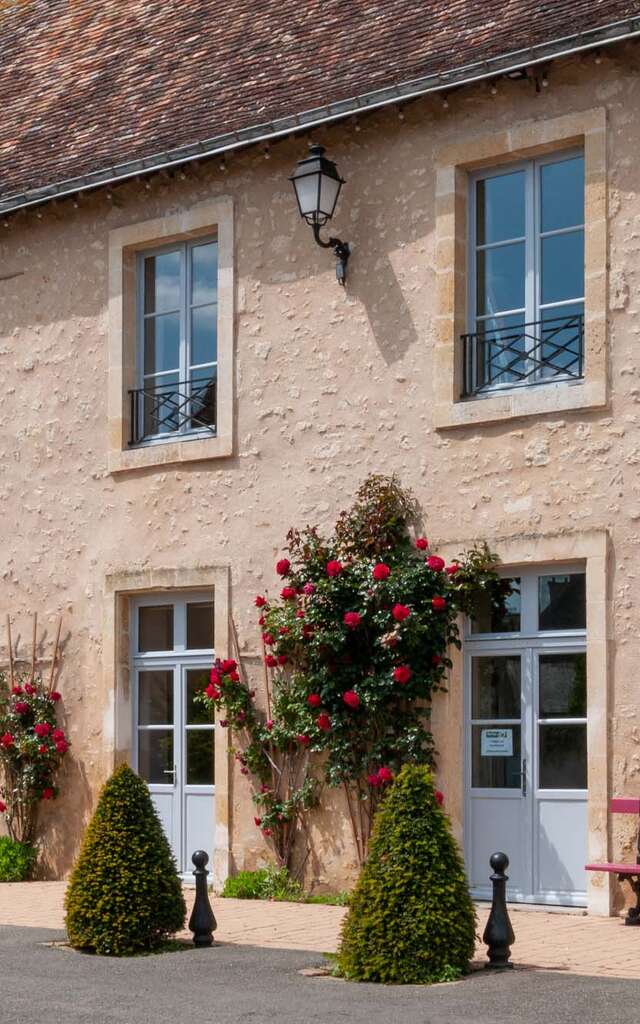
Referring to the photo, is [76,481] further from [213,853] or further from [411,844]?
[411,844]

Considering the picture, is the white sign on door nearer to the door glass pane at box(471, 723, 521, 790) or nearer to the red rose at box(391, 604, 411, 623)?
the door glass pane at box(471, 723, 521, 790)

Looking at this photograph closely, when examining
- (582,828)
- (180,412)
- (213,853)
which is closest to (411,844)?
(582,828)

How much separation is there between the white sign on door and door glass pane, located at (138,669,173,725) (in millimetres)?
2713

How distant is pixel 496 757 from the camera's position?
1030 centimetres

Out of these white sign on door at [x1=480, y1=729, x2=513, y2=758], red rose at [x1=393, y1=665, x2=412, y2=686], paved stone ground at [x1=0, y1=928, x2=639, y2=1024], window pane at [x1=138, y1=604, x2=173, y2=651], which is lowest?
paved stone ground at [x1=0, y1=928, x2=639, y2=1024]

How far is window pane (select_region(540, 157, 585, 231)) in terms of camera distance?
A: 10.2 m

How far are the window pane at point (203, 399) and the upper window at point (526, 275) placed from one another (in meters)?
2.16

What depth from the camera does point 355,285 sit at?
11.0m

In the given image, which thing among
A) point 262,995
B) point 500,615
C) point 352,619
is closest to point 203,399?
point 352,619

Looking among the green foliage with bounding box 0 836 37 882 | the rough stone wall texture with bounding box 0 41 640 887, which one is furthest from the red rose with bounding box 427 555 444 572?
the green foliage with bounding box 0 836 37 882

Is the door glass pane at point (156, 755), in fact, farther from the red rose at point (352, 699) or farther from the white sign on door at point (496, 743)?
the white sign on door at point (496, 743)

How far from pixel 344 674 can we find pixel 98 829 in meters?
2.66

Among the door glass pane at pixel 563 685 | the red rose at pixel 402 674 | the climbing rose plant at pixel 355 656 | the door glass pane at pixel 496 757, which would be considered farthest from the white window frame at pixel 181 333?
the door glass pane at pixel 563 685

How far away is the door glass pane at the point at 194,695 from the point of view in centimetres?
1185
